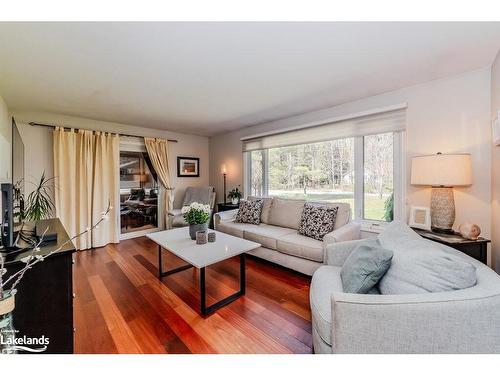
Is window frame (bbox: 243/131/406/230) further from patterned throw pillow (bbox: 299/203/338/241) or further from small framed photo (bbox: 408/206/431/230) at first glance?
patterned throw pillow (bbox: 299/203/338/241)

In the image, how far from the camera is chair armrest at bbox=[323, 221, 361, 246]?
2.24m

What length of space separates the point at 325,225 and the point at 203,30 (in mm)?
2263

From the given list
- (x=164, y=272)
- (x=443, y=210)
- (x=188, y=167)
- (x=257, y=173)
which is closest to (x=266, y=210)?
(x=257, y=173)

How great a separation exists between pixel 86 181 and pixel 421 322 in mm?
4382

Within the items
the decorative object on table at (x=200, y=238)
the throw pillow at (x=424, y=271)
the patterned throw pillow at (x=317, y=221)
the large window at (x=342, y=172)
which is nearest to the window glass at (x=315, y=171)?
the large window at (x=342, y=172)

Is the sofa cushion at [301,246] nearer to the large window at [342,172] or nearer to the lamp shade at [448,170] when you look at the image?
the large window at [342,172]

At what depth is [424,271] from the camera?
1.11 metres

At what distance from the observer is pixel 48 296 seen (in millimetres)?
1235

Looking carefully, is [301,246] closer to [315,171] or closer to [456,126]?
[315,171]

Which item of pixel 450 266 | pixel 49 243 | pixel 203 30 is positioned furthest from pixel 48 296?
pixel 450 266

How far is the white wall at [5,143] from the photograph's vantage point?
7.76 ft

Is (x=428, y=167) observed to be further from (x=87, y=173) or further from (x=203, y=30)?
(x=87, y=173)

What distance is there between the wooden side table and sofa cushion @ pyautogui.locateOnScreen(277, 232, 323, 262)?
98 cm

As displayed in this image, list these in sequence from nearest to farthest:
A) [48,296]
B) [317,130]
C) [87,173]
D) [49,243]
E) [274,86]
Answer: [48,296] → [49,243] → [274,86] → [317,130] → [87,173]
